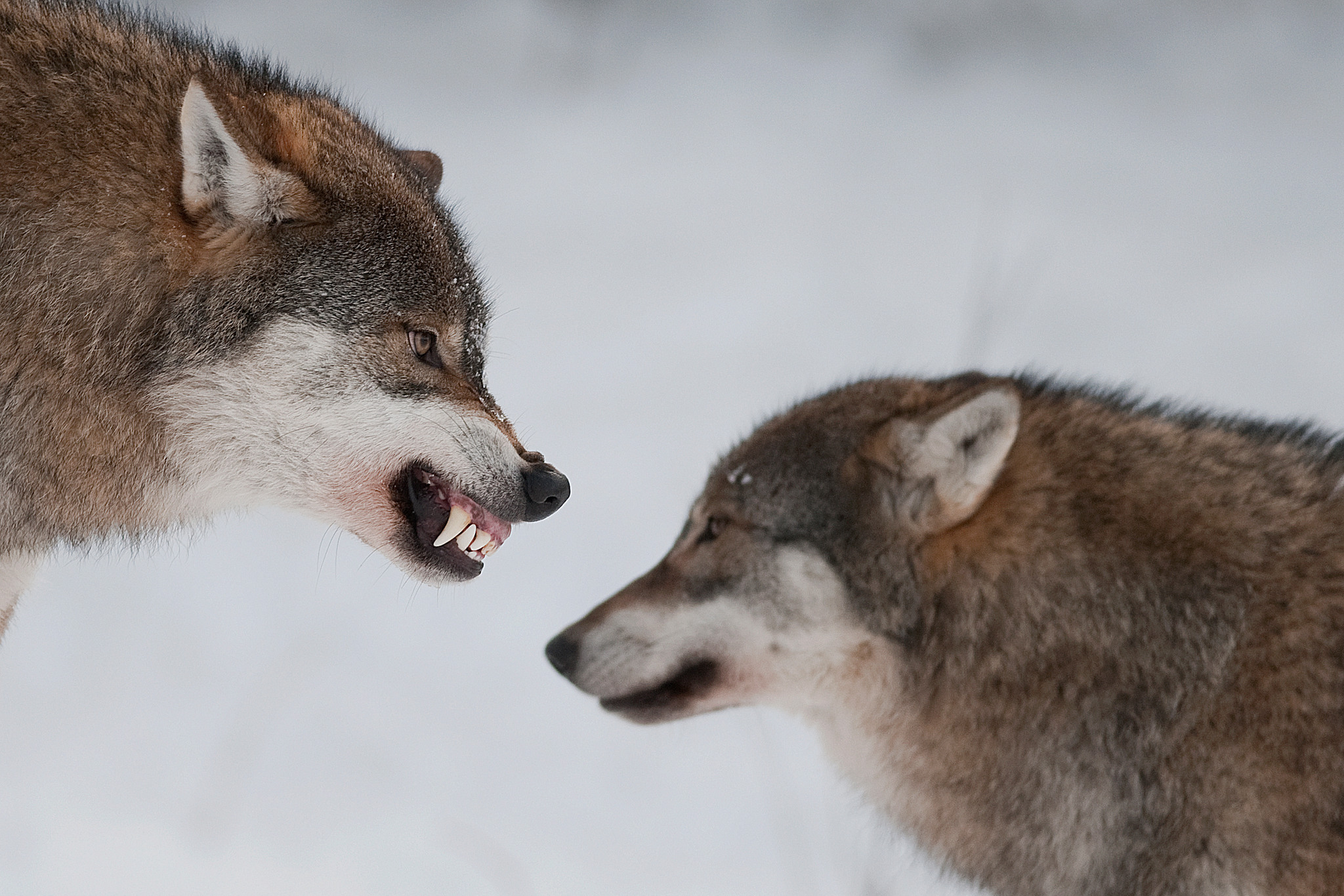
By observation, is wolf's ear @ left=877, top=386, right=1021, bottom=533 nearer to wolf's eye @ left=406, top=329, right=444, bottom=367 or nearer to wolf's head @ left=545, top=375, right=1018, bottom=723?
wolf's head @ left=545, top=375, right=1018, bottom=723

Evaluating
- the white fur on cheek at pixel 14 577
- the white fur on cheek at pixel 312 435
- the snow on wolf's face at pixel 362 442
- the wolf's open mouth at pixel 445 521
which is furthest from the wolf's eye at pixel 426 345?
the white fur on cheek at pixel 14 577

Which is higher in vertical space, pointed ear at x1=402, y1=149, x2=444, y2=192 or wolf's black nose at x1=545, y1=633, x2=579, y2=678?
pointed ear at x1=402, y1=149, x2=444, y2=192

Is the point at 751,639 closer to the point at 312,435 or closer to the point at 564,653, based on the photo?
the point at 564,653

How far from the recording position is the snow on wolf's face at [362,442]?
3.06m

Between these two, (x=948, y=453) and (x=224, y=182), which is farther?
(x=224, y=182)

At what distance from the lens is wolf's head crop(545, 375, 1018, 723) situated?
2.67 meters

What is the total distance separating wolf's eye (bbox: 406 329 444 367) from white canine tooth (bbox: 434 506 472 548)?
0.40m

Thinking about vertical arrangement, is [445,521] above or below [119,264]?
below

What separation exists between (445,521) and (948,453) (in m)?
1.40

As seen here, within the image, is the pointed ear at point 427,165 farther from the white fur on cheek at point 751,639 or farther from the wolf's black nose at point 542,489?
the white fur on cheek at point 751,639

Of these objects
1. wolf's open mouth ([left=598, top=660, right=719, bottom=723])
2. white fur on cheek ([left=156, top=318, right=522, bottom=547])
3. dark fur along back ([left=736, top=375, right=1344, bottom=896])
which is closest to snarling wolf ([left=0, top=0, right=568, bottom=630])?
white fur on cheek ([left=156, top=318, right=522, bottom=547])

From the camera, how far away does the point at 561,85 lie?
30.8ft

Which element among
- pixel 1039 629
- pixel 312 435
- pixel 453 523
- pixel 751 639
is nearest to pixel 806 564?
pixel 751 639

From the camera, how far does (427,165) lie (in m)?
3.84
